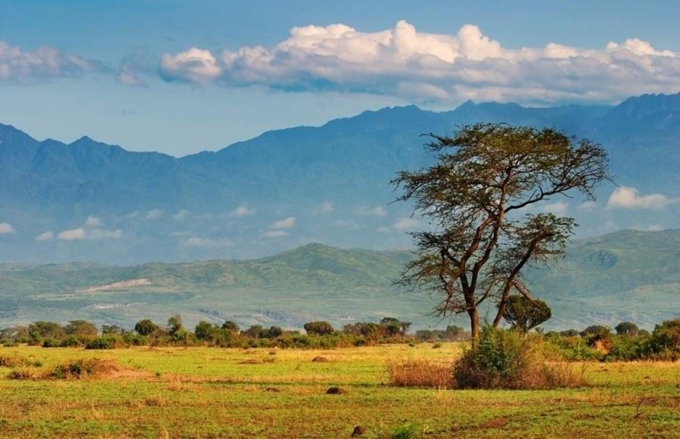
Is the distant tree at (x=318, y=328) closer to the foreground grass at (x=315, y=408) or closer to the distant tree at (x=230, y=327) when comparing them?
the distant tree at (x=230, y=327)

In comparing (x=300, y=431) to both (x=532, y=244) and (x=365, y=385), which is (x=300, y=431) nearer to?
(x=365, y=385)

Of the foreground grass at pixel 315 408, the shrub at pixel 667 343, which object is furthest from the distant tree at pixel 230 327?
the foreground grass at pixel 315 408

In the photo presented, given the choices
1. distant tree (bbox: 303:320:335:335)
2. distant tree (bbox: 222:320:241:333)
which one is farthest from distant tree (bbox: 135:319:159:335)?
distant tree (bbox: 303:320:335:335)

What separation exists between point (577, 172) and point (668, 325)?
67.6ft

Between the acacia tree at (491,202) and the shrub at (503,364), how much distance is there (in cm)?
442

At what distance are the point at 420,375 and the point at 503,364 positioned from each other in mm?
3020

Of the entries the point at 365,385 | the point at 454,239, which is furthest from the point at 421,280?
the point at 365,385

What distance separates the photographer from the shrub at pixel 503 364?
34750 millimetres

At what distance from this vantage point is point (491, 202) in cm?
4025

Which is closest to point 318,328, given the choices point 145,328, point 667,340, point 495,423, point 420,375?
point 145,328

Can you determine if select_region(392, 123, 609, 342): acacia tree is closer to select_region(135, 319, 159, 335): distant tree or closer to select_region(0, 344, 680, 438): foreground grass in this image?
select_region(0, 344, 680, 438): foreground grass

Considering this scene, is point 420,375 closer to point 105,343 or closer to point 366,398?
point 366,398

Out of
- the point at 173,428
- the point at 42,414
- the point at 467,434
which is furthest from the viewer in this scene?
the point at 42,414

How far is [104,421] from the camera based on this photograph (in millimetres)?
25938
